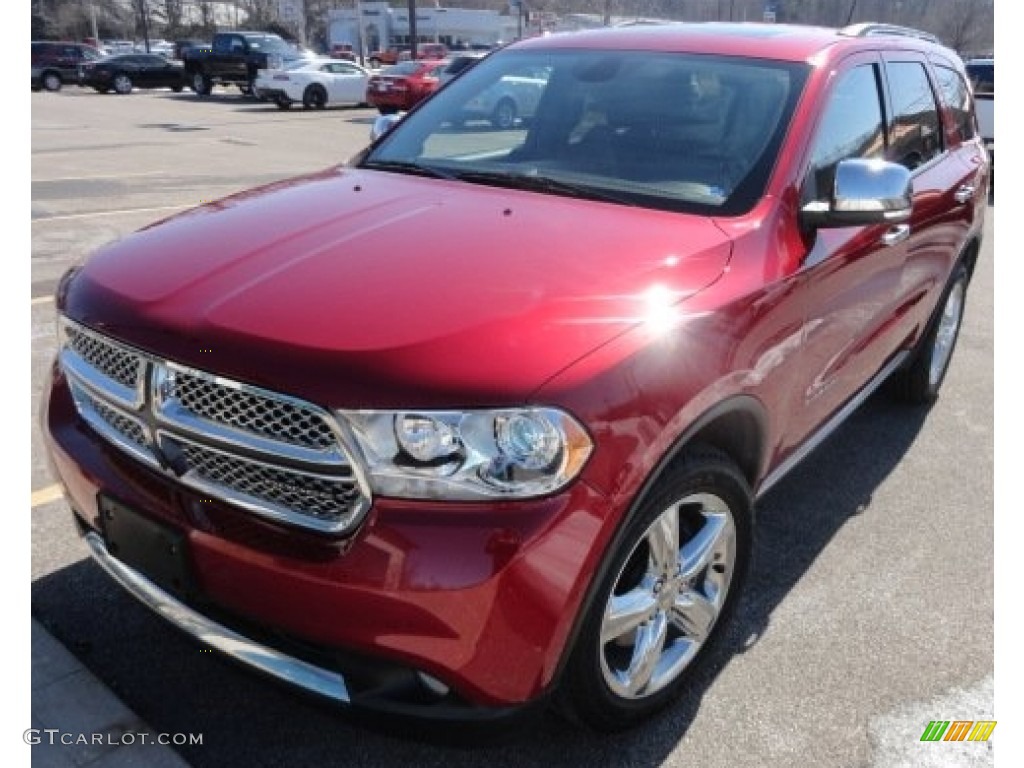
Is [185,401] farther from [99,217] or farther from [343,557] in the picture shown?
[99,217]

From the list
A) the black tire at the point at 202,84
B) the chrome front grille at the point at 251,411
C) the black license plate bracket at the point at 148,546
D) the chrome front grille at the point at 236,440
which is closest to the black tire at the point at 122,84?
the black tire at the point at 202,84

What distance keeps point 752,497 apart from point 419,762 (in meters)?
1.24

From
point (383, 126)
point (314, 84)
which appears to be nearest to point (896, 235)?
point (383, 126)

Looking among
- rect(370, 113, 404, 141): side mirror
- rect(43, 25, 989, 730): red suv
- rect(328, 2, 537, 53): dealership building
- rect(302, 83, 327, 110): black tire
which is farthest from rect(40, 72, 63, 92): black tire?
rect(43, 25, 989, 730): red suv

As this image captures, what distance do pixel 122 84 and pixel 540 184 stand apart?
1396 inches

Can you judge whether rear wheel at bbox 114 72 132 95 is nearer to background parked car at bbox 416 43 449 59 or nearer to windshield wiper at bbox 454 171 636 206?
background parked car at bbox 416 43 449 59

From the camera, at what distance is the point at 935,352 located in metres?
5.00

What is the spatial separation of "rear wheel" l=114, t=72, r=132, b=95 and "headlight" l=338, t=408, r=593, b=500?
3640 centimetres

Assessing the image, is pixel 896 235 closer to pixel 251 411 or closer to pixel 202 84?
pixel 251 411

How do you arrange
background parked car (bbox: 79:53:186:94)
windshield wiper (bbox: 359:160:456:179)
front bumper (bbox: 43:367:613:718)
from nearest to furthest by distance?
front bumper (bbox: 43:367:613:718), windshield wiper (bbox: 359:160:456:179), background parked car (bbox: 79:53:186:94)

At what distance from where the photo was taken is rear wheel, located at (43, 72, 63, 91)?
3572cm

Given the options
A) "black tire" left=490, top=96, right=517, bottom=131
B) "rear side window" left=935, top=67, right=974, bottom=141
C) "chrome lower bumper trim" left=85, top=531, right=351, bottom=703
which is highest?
"rear side window" left=935, top=67, right=974, bottom=141

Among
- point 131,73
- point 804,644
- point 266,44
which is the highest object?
point 266,44

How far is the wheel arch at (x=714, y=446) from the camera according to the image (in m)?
1.98
